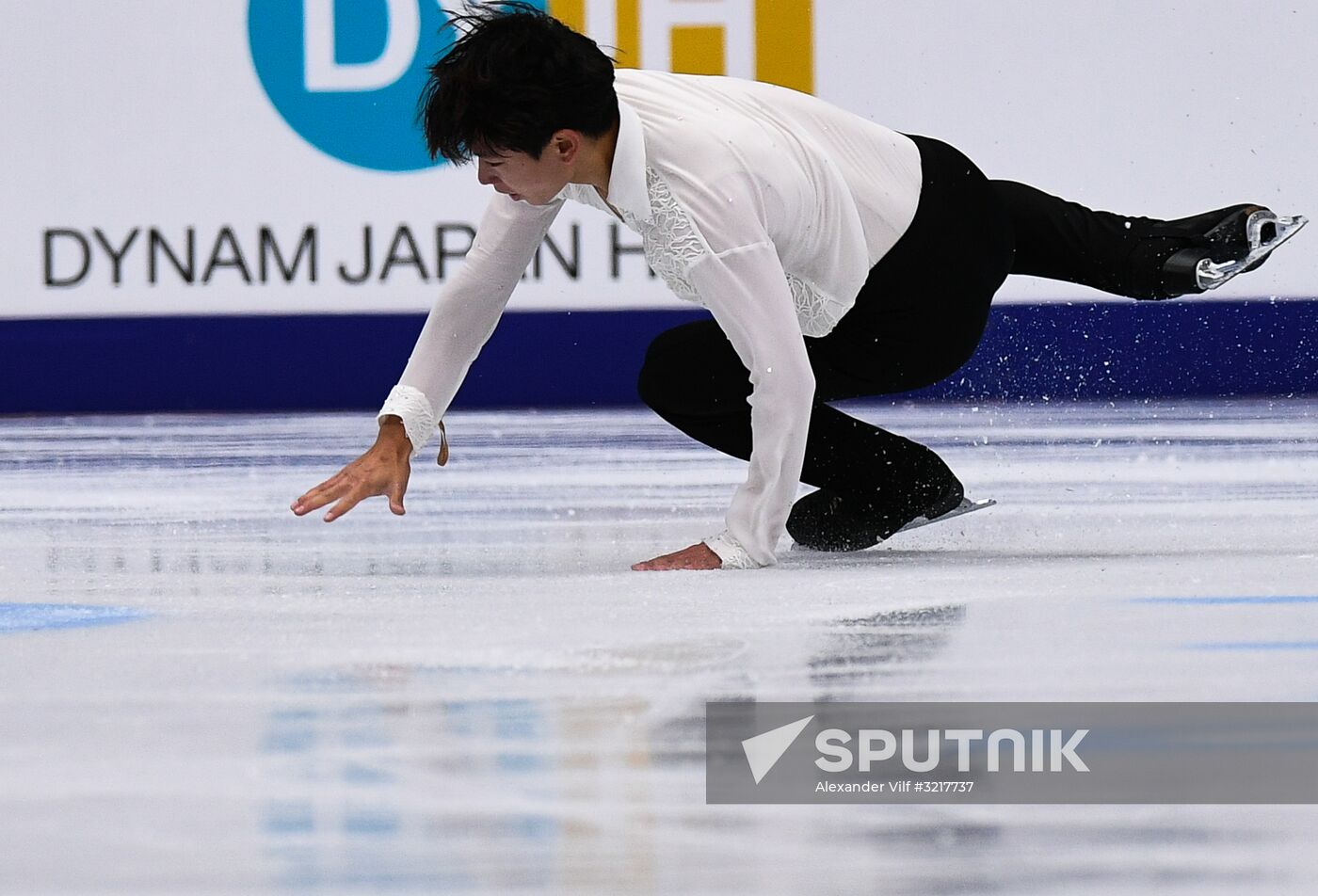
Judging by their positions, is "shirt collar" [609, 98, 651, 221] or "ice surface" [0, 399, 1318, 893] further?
"shirt collar" [609, 98, 651, 221]

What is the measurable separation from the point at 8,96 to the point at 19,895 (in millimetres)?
4982

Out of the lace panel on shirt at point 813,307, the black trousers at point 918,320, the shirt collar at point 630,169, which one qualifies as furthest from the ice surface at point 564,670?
the shirt collar at point 630,169

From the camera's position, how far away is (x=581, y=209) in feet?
17.5

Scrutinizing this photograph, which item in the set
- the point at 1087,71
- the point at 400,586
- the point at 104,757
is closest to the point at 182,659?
the point at 104,757

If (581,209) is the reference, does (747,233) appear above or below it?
above

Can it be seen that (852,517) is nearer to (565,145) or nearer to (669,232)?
(669,232)

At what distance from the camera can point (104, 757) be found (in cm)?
117

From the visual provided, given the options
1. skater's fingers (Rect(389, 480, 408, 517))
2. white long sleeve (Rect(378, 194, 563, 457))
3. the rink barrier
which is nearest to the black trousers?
white long sleeve (Rect(378, 194, 563, 457))

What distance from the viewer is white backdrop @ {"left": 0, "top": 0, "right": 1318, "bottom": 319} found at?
536 cm


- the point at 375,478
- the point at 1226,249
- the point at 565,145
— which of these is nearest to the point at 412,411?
the point at 375,478

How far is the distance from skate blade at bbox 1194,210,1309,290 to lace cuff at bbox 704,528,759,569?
602 mm

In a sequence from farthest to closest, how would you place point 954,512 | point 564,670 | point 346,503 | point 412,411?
point 954,512, point 412,411, point 346,503, point 564,670

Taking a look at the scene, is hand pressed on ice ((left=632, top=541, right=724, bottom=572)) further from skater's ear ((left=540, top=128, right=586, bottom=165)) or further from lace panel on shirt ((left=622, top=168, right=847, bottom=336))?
skater's ear ((left=540, top=128, right=586, bottom=165))

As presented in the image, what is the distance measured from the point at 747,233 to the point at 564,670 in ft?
1.89
